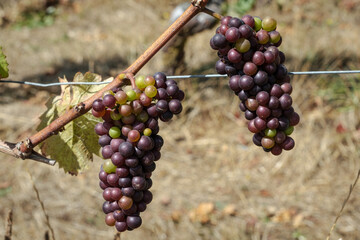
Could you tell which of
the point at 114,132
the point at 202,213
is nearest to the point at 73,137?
the point at 114,132

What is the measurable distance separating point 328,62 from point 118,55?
2.60 m

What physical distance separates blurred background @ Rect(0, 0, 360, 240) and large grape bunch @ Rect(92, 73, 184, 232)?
53.0 inches

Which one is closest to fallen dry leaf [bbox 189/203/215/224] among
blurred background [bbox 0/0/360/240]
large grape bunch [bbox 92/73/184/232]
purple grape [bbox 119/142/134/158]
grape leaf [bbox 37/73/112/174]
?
blurred background [bbox 0/0/360/240]

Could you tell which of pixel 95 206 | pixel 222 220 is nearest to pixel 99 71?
pixel 95 206

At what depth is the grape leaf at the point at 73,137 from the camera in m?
1.05

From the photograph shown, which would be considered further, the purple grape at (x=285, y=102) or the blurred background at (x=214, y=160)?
the blurred background at (x=214, y=160)

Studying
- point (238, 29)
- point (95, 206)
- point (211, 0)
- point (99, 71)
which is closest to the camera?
point (238, 29)

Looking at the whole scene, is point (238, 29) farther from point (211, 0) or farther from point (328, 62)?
point (328, 62)

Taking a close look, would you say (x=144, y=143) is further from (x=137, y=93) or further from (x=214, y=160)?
(x=214, y=160)

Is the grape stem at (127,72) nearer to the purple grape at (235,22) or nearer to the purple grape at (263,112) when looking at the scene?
the purple grape at (235,22)

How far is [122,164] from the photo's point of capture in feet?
2.65

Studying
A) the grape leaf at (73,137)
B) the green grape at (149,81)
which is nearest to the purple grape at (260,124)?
the green grape at (149,81)

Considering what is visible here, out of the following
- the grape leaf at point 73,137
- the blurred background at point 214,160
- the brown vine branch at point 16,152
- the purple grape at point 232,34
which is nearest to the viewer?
the purple grape at point 232,34

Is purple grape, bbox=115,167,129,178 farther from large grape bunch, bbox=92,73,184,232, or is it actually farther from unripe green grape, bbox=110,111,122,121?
unripe green grape, bbox=110,111,122,121
